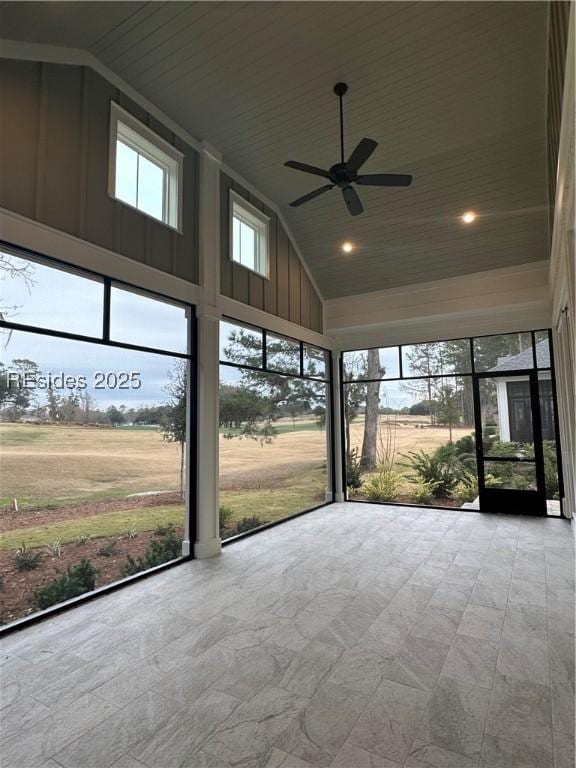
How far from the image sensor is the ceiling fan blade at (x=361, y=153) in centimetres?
324

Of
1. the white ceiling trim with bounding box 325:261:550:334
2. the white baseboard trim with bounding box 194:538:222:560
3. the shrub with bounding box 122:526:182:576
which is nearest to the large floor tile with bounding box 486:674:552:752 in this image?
the white baseboard trim with bounding box 194:538:222:560

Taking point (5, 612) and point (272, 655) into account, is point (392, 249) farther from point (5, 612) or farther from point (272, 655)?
point (5, 612)

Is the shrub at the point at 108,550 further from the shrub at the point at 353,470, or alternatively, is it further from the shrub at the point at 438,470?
the shrub at the point at 438,470

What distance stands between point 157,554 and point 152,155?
426cm

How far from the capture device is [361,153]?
3379 millimetres

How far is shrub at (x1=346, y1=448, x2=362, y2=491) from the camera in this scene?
7603 millimetres

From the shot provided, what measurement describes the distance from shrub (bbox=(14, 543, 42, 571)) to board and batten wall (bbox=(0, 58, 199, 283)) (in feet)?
7.97

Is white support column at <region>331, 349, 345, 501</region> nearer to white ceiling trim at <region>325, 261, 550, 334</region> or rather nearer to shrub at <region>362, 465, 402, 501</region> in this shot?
shrub at <region>362, 465, 402, 501</region>

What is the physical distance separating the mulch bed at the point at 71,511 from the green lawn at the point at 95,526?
3 centimetres

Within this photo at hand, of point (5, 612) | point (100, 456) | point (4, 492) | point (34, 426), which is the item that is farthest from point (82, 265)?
point (5, 612)

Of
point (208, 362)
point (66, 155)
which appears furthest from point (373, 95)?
point (208, 362)

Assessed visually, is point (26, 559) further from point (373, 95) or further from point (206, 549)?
point (373, 95)

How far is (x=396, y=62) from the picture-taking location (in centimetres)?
388

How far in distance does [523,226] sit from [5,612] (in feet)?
23.5
